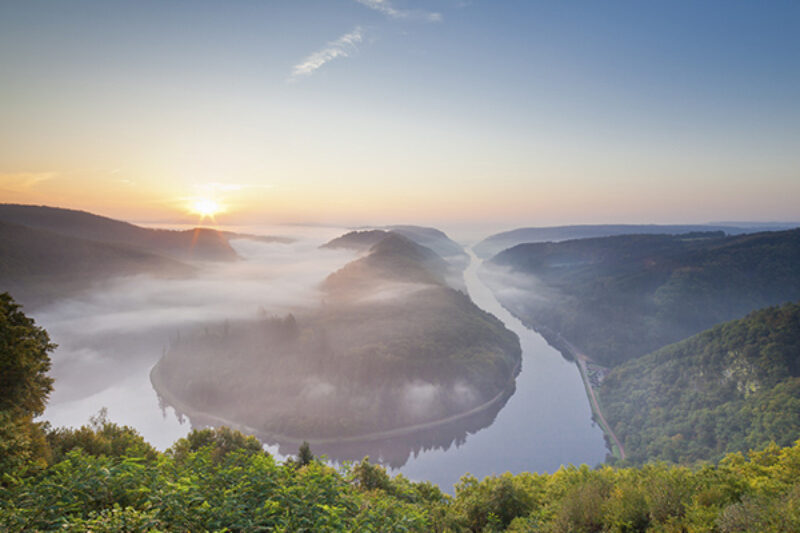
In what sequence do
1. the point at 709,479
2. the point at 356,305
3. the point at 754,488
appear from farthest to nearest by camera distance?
the point at 356,305 < the point at 709,479 < the point at 754,488

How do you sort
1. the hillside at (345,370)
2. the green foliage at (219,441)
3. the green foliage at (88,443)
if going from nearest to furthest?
the green foliage at (88,443) < the green foliage at (219,441) < the hillside at (345,370)

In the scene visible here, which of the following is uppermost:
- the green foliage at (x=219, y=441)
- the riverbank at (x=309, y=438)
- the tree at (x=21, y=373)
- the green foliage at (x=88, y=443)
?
the tree at (x=21, y=373)

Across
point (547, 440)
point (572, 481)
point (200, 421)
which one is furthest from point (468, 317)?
point (572, 481)

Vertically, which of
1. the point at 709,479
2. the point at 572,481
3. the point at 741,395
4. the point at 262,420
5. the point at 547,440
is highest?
the point at 709,479

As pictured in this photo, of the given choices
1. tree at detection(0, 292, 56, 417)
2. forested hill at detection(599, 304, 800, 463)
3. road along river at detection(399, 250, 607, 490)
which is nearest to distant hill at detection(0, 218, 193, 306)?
road along river at detection(399, 250, 607, 490)

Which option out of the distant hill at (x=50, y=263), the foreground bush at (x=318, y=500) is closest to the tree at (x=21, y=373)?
the foreground bush at (x=318, y=500)

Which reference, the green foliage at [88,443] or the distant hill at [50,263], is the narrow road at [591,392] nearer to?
the green foliage at [88,443]

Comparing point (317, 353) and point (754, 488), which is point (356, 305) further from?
point (754, 488)

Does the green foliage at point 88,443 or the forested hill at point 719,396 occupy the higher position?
the green foliage at point 88,443
